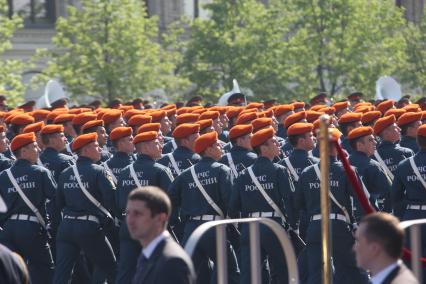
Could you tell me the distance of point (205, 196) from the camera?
14.0m

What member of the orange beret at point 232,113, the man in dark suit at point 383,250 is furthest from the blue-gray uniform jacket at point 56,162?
the man in dark suit at point 383,250

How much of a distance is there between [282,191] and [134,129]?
16.3 ft

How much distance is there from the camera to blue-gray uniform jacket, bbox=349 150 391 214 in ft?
46.6

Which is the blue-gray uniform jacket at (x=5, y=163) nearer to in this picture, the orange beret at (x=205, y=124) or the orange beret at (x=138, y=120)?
the orange beret at (x=205, y=124)

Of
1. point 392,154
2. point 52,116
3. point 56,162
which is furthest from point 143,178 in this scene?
point 52,116

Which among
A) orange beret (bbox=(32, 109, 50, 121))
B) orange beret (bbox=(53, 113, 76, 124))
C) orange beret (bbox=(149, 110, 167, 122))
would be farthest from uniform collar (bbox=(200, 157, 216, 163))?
orange beret (bbox=(32, 109, 50, 121))

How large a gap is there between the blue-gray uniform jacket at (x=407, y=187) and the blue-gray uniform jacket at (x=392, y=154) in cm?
153

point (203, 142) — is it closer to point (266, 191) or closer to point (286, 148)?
point (266, 191)

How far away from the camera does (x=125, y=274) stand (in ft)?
46.0

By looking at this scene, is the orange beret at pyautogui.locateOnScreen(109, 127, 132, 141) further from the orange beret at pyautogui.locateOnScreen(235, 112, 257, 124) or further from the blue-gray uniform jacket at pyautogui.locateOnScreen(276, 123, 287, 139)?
the blue-gray uniform jacket at pyautogui.locateOnScreen(276, 123, 287, 139)

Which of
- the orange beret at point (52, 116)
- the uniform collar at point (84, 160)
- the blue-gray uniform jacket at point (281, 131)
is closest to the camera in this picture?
the uniform collar at point (84, 160)

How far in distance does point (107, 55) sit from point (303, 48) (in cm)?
502

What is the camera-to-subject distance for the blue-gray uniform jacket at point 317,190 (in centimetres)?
1354

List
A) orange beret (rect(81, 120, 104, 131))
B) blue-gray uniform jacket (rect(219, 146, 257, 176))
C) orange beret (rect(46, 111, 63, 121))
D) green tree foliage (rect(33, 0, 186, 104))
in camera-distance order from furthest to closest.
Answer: green tree foliage (rect(33, 0, 186, 104))
orange beret (rect(46, 111, 63, 121))
orange beret (rect(81, 120, 104, 131))
blue-gray uniform jacket (rect(219, 146, 257, 176))
